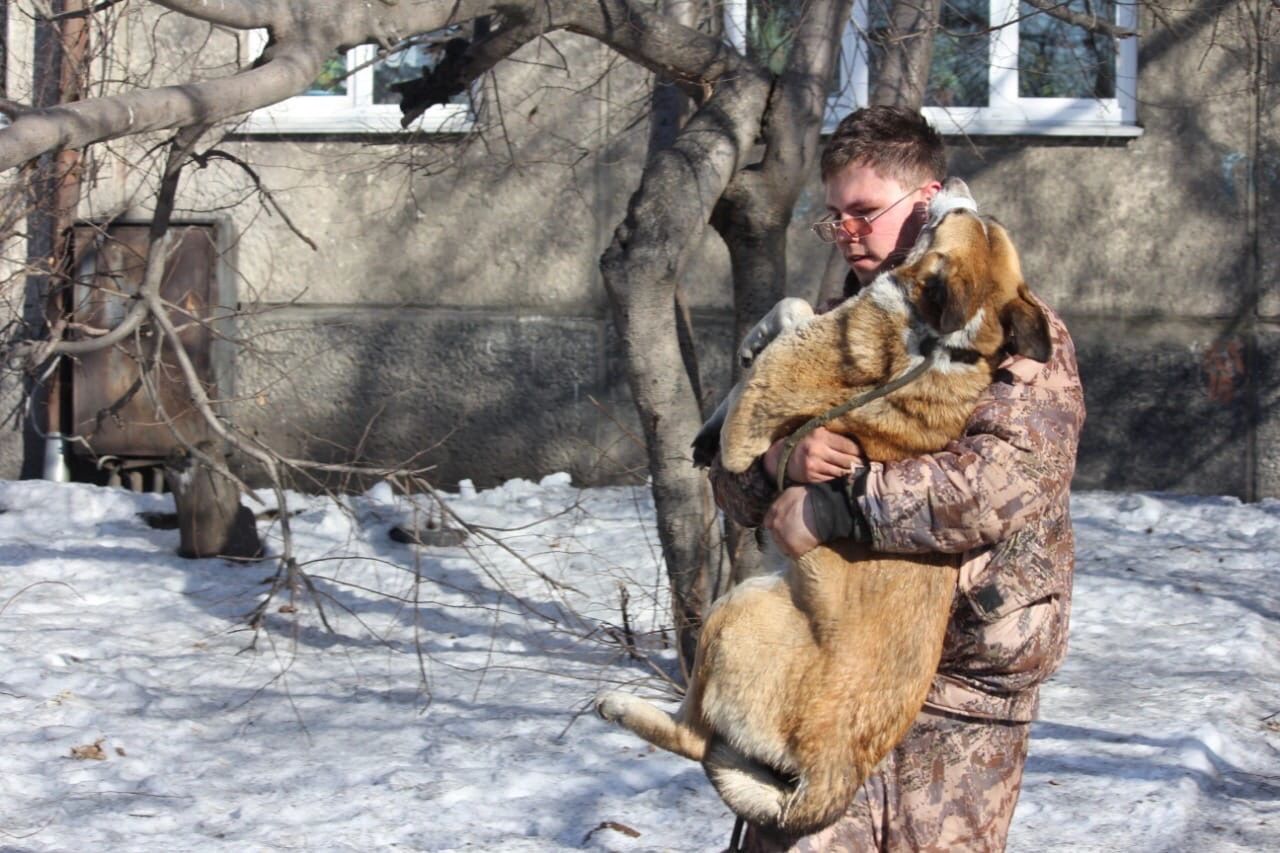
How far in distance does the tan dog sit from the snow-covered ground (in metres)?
2.08

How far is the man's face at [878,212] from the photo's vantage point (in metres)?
2.66

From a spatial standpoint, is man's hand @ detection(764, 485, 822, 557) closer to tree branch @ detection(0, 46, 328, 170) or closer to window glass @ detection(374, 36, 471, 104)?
tree branch @ detection(0, 46, 328, 170)

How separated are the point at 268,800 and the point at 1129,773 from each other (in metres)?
2.89

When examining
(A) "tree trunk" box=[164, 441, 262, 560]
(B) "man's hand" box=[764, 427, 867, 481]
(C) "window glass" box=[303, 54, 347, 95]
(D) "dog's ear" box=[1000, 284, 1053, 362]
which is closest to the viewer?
(D) "dog's ear" box=[1000, 284, 1053, 362]

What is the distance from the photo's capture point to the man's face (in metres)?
2.66

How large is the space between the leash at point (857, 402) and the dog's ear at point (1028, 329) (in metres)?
0.12

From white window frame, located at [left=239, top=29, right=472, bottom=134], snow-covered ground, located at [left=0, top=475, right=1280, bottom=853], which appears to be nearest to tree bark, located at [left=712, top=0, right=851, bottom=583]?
snow-covered ground, located at [left=0, top=475, right=1280, bottom=853]

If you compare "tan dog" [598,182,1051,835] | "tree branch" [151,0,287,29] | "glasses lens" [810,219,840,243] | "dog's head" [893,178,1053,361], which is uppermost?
"tree branch" [151,0,287,29]

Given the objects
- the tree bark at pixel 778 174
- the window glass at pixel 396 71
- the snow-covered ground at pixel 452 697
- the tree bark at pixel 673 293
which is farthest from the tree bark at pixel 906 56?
the window glass at pixel 396 71

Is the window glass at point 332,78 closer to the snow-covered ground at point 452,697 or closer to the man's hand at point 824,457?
the snow-covered ground at point 452,697

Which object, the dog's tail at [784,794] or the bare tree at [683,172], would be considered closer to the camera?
the dog's tail at [784,794]

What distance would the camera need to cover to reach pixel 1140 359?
30.4 ft

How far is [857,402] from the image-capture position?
7.98 feet

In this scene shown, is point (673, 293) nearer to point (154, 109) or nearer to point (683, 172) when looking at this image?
point (683, 172)
